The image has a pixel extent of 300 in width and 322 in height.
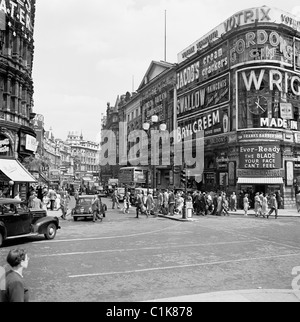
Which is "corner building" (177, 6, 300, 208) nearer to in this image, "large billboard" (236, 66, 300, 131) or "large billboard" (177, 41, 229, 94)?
"large billboard" (236, 66, 300, 131)

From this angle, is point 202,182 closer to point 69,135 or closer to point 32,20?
point 32,20

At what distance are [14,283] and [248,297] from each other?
14.2 ft

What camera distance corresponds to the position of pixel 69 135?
580 ft

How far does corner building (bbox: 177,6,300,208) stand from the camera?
3300cm

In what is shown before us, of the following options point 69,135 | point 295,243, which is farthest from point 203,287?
point 69,135

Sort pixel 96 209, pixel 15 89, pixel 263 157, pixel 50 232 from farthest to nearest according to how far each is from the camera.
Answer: pixel 263 157
pixel 15 89
pixel 96 209
pixel 50 232

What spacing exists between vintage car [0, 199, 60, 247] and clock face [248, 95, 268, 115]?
25.5 m

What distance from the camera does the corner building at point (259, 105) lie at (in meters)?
33.0

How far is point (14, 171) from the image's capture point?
24.1 m

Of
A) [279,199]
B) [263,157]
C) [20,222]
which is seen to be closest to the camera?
[20,222]

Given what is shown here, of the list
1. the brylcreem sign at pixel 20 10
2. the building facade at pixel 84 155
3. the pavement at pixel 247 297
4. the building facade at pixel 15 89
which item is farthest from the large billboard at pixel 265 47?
the building facade at pixel 84 155

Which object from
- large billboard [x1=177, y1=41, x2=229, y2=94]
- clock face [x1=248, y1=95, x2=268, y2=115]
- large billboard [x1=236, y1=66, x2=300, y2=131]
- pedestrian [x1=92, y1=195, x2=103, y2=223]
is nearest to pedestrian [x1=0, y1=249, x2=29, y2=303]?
pedestrian [x1=92, y1=195, x2=103, y2=223]

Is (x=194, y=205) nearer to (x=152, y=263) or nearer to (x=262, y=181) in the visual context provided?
(x=262, y=181)

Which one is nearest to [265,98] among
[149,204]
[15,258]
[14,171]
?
[149,204]
